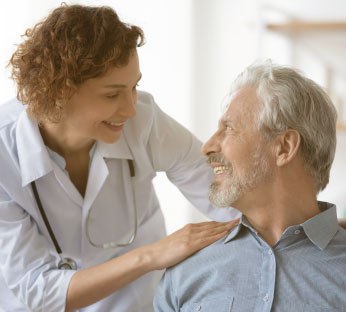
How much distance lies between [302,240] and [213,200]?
277mm

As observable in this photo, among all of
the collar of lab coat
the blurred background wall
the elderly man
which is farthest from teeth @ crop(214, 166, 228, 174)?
the blurred background wall

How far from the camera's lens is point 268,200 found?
1.55 meters

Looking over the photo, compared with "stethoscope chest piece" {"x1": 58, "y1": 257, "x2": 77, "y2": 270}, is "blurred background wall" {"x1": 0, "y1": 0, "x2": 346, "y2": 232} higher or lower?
higher

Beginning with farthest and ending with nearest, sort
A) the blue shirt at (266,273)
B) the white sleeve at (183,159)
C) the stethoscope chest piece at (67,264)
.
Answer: the white sleeve at (183,159) < the stethoscope chest piece at (67,264) < the blue shirt at (266,273)

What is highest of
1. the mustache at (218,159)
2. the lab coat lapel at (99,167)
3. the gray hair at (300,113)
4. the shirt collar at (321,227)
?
the gray hair at (300,113)

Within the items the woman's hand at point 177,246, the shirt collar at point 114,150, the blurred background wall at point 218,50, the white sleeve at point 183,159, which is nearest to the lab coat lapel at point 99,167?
the shirt collar at point 114,150

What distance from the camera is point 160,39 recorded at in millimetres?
3439

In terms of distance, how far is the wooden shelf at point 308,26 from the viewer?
3.44m

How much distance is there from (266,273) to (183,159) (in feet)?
1.81

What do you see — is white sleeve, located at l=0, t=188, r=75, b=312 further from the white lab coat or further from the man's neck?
the man's neck

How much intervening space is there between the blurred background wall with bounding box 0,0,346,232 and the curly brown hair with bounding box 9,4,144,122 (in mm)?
1624

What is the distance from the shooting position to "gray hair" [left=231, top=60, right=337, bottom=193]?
4.96ft

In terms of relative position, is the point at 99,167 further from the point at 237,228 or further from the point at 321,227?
the point at 321,227

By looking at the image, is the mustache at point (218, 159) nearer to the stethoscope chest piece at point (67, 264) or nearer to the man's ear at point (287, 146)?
the man's ear at point (287, 146)
